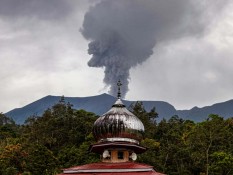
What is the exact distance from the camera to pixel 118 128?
2869 cm

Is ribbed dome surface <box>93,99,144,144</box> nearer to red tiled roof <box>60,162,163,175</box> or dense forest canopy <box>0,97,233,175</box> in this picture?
red tiled roof <box>60,162,163,175</box>

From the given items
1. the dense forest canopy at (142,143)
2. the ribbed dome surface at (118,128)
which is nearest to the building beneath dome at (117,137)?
the ribbed dome surface at (118,128)

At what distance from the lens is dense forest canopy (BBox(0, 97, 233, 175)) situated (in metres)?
47.1

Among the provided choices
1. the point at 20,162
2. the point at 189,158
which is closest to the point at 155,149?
the point at 189,158

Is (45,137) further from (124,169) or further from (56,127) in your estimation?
(124,169)

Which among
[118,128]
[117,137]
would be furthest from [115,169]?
[118,128]

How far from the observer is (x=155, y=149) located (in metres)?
62.1

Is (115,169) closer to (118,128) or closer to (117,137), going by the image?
(117,137)

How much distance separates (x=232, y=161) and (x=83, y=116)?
103 feet

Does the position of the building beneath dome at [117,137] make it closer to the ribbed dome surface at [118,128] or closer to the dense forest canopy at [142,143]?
the ribbed dome surface at [118,128]

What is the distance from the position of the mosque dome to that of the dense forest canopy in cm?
1742

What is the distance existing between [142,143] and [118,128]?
3075cm

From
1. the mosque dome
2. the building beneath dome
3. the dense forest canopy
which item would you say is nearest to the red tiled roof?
the building beneath dome

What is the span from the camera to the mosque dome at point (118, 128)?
1129 inches
